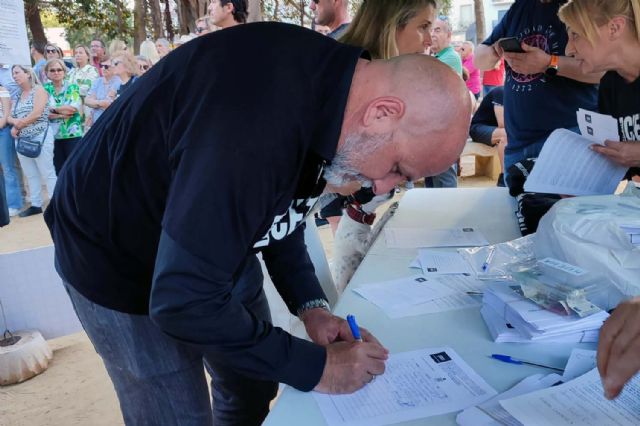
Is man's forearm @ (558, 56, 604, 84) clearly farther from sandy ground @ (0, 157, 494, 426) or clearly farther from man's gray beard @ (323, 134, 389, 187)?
sandy ground @ (0, 157, 494, 426)

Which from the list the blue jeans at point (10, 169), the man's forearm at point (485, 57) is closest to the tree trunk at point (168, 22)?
the blue jeans at point (10, 169)

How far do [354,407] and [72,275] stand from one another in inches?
24.5

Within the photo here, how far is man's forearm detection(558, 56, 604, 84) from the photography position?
223 cm

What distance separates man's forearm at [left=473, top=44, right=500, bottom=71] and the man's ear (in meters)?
2.01

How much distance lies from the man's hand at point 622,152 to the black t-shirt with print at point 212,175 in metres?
1.07

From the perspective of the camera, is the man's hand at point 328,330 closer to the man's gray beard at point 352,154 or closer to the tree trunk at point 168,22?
the man's gray beard at point 352,154

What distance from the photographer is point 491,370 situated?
1015mm

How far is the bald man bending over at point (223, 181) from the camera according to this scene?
781 mm

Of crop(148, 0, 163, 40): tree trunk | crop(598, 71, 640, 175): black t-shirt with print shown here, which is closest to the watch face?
crop(598, 71, 640, 175): black t-shirt with print

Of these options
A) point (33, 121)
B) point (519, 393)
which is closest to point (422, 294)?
point (519, 393)

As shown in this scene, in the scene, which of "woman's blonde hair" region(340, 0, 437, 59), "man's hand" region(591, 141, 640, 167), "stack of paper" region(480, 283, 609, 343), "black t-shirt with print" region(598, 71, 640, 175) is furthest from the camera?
"woman's blonde hair" region(340, 0, 437, 59)

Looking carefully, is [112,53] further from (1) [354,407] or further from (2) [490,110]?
(1) [354,407]

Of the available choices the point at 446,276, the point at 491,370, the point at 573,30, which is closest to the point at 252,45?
the point at 491,370

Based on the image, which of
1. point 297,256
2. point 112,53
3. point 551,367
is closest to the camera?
point 551,367
